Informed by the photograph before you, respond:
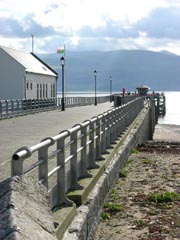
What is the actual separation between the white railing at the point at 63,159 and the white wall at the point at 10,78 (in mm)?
35703

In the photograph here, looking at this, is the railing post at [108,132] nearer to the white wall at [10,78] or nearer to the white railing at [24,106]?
the white railing at [24,106]

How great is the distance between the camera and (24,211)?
4133mm

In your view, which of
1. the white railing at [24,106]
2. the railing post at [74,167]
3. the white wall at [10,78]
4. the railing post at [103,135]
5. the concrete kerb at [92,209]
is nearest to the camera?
the concrete kerb at [92,209]

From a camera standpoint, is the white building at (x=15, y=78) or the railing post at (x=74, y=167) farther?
the white building at (x=15, y=78)

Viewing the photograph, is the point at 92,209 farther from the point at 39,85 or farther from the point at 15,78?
the point at 39,85

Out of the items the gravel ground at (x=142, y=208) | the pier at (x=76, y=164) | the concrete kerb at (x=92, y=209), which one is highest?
the pier at (x=76, y=164)

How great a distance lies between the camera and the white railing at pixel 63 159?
5.87 meters

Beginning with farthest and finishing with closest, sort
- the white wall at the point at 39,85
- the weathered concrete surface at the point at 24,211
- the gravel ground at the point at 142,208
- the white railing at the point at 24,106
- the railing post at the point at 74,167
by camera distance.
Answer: the white wall at the point at 39,85, the white railing at the point at 24,106, the gravel ground at the point at 142,208, the railing post at the point at 74,167, the weathered concrete surface at the point at 24,211

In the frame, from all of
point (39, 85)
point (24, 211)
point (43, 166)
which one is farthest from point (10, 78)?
point (24, 211)

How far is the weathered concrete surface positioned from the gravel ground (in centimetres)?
414

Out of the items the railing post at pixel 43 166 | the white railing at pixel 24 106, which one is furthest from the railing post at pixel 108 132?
the white railing at pixel 24 106

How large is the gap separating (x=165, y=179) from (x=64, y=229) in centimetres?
835

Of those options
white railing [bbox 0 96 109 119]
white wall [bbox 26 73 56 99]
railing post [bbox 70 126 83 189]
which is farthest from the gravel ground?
white wall [bbox 26 73 56 99]

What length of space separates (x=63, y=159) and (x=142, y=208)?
372cm
